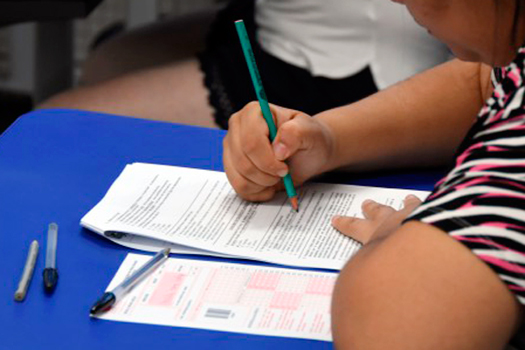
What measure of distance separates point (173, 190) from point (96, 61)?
0.96 meters

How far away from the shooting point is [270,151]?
98 cm

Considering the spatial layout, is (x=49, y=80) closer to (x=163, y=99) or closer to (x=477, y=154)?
(x=163, y=99)

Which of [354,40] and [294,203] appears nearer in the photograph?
[294,203]

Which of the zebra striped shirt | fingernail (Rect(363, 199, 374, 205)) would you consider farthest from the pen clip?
the zebra striped shirt

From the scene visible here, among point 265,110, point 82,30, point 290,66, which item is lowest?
point 82,30

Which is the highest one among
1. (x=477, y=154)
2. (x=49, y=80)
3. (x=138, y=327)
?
(x=477, y=154)

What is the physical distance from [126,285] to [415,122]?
44cm

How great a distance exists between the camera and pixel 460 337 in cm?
64

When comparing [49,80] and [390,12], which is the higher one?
[390,12]

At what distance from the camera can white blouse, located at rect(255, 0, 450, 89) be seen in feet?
4.79

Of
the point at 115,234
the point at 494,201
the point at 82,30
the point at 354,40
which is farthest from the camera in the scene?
the point at 82,30

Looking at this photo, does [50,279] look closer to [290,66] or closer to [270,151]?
[270,151]

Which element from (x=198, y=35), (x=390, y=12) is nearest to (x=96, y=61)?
(x=198, y=35)

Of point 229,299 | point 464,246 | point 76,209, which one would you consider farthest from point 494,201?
point 76,209
